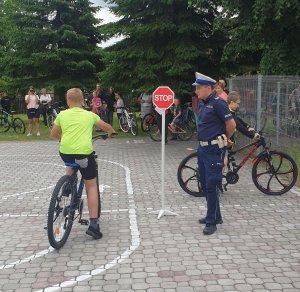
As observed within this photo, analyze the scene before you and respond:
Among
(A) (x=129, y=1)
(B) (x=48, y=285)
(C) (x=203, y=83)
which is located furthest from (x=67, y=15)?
(B) (x=48, y=285)

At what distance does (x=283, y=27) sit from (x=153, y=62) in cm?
511

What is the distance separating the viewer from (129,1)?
54.9ft

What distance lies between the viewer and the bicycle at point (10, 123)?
1955 cm

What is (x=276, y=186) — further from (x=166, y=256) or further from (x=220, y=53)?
(x=220, y=53)

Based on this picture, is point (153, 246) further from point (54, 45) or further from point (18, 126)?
point (54, 45)

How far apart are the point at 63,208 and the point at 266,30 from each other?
10.1 meters

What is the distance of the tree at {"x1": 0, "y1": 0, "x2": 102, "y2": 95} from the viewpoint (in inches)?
963

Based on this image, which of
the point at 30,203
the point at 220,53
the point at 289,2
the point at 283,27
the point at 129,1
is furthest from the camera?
the point at 220,53

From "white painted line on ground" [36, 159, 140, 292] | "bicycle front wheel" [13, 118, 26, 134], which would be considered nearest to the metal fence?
"white painted line on ground" [36, 159, 140, 292]

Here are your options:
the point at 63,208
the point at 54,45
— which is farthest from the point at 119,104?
the point at 63,208

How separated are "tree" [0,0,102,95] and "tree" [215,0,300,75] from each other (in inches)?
436

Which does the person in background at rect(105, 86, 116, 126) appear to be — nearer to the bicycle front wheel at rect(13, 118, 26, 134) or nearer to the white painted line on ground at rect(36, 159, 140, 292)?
the bicycle front wheel at rect(13, 118, 26, 134)

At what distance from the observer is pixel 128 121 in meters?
18.7

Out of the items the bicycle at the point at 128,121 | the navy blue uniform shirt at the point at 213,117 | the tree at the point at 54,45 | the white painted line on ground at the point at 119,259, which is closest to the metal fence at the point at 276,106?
the white painted line on ground at the point at 119,259
